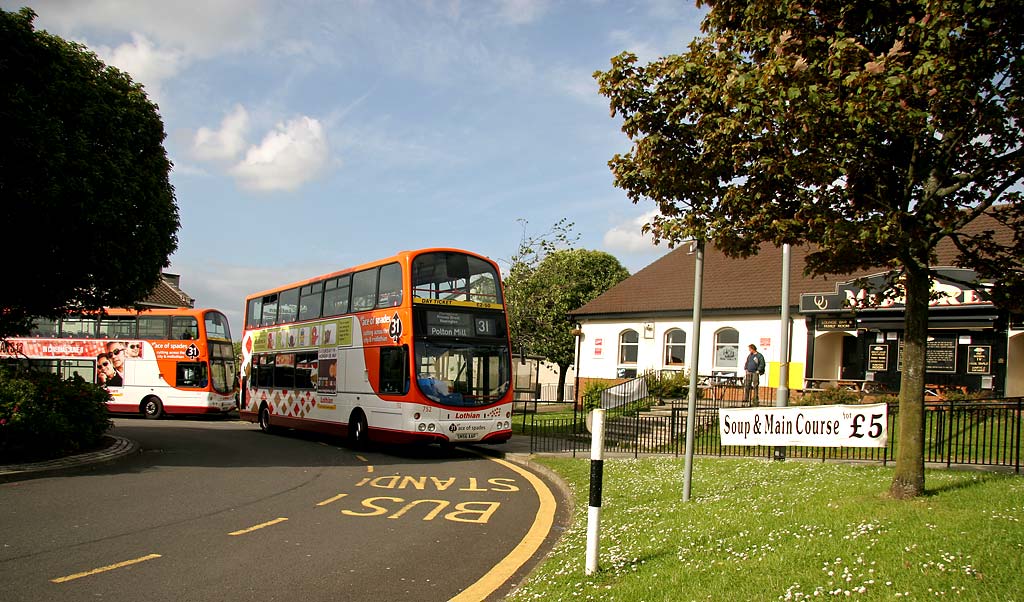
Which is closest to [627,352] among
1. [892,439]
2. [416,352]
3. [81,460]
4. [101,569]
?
[416,352]

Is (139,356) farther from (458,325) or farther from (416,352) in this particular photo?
(458,325)

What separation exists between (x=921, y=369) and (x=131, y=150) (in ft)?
46.5

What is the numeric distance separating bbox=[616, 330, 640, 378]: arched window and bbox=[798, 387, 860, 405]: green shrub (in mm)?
11159

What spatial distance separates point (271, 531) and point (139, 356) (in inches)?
928

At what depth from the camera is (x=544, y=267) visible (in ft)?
106

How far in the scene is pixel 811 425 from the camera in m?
8.48

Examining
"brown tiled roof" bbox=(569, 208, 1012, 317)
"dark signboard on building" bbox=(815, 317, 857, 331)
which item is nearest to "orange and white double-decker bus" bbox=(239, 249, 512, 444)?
"brown tiled roof" bbox=(569, 208, 1012, 317)

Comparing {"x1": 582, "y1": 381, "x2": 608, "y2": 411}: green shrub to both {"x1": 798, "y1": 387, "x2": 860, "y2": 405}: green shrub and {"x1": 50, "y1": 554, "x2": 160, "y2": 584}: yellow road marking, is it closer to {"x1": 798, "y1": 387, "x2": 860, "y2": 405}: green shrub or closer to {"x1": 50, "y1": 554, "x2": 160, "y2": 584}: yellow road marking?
{"x1": 798, "y1": 387, "x2": 860, "y2": 405}: green shrub

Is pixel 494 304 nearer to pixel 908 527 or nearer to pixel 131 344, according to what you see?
pixel 908 527

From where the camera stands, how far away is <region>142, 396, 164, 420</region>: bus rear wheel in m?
28.9

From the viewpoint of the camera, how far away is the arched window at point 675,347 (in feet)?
101

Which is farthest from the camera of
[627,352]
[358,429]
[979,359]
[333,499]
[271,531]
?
[627,352]

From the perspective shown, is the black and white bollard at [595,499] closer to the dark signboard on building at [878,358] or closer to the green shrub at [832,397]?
the green shrub at [832,397]

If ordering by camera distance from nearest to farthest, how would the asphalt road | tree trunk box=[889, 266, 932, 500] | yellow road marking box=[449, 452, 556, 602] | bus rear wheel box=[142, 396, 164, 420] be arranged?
yellow road marking box=[449, 452, 556, 602] → the asphalt road → tree trunk box=[889, 266, 932, 500] → bus rear wheel box=[142, 396, 164, 420]
